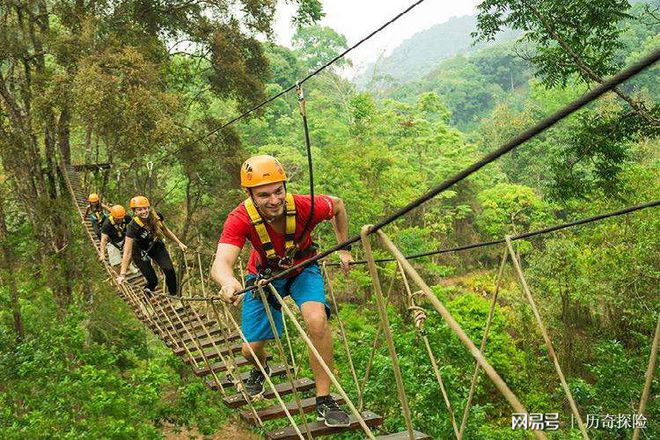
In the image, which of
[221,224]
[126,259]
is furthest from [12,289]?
[126,259]

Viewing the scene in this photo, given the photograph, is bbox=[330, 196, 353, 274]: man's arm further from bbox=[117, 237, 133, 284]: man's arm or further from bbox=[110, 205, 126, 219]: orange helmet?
bbox=[110, 205, 126, 219]: orange helmet

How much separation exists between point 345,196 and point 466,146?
8.48 meters

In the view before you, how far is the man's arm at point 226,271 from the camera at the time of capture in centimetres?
208

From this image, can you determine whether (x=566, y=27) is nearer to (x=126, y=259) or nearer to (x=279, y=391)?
(x=126, y=259)

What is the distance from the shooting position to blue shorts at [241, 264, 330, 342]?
238 centimetres

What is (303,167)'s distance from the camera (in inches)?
590

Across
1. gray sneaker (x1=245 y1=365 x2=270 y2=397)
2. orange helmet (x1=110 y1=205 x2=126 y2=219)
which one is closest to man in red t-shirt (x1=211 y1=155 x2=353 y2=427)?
gray sneaker (x1=245 y1=365 x2=270 y2=397)

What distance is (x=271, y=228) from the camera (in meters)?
2.34

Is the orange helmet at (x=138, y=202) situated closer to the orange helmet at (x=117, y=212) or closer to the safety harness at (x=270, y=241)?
the orange helmet at (x=117, y=212)

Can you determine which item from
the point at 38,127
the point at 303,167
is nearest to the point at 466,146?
the point at 303,167

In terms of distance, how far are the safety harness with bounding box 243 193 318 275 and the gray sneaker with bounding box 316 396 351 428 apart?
1.81 ft

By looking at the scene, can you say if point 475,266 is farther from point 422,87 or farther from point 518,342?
point 422,87

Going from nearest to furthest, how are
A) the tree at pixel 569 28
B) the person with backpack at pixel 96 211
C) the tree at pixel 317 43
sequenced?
1. the tree at pixel 569 28
2. the person with backpack at pixel 96 211
3. the tree at pixel 317 43

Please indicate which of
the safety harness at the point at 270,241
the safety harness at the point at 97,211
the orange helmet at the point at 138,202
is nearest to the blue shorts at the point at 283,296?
the safety harness at the point at 270,241
